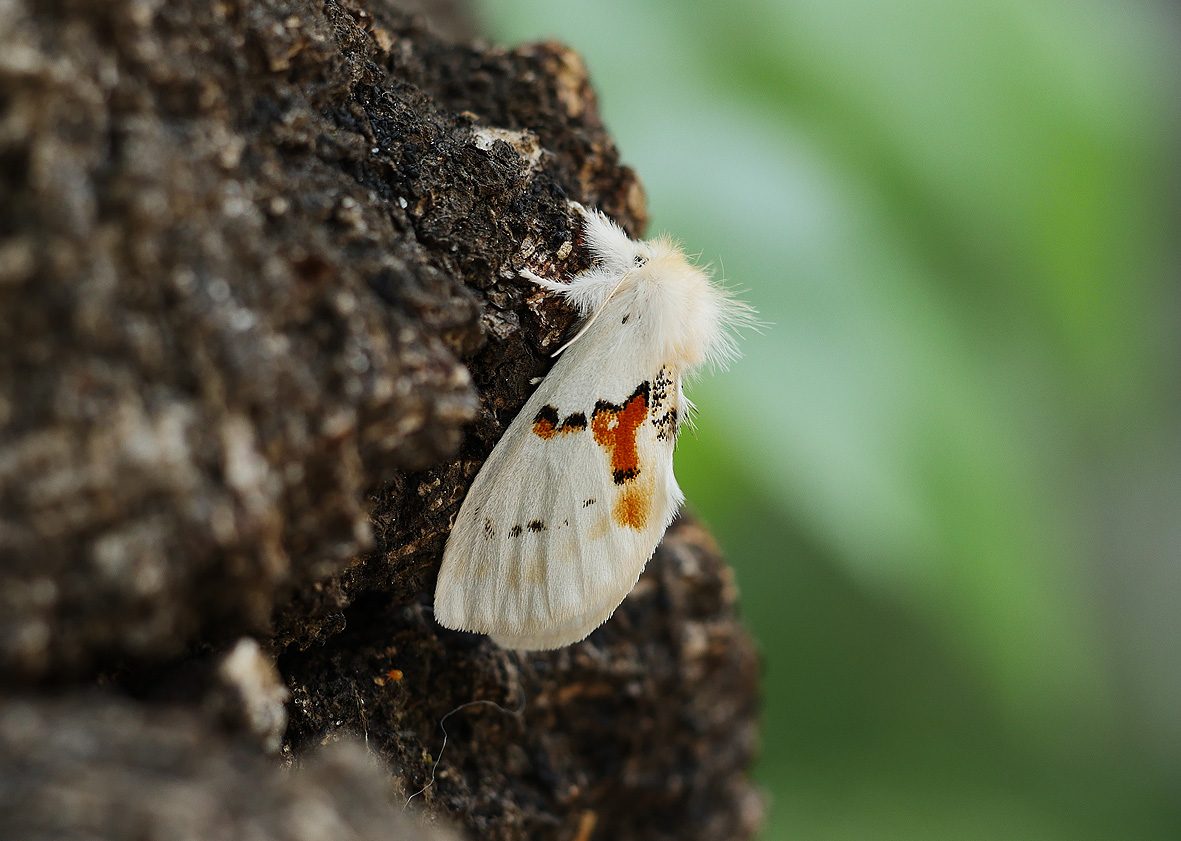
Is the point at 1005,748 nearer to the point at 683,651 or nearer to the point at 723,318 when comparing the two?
the point at 683,651

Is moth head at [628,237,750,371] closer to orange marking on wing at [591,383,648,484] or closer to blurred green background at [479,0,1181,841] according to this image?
orange marking on wing at [591,383,648,484]

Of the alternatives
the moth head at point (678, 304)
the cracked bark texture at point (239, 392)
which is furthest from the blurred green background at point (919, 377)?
the cracked bark texture at point (239, 392)

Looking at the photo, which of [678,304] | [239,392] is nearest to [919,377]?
[678,304]

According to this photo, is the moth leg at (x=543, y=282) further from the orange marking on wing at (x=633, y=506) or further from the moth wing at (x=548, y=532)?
the orange marking on wing at (x=633, y=506)

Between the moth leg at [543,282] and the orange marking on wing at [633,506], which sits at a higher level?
the moth leg at [543,282]

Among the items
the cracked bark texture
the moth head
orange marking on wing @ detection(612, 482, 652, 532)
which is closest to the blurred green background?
the moth head

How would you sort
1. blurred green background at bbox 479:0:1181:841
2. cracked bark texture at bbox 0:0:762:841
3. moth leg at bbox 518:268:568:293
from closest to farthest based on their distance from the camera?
cracked bark texture at bbox 0:0:762:841
moth leg at bbox 518:268:568:293
blurred green background at bbox 479:0:1181:841

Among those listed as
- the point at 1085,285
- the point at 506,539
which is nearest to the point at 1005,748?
the point at 1085,285
